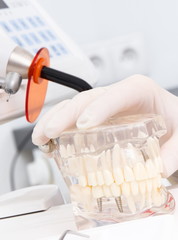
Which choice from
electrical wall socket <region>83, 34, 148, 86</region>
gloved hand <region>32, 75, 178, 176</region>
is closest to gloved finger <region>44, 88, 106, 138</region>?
gloved hand <region>32, 75, 178, 176</region>

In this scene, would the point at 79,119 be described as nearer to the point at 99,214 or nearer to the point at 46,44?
the point at 99,214

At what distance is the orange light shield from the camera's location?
24.8 inches

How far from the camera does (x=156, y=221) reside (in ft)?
1.43

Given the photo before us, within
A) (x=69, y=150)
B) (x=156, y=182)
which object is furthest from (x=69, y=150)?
(x=156, y=182)

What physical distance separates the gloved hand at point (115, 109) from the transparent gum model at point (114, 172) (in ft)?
0.05

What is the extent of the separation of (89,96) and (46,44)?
0.27 meters

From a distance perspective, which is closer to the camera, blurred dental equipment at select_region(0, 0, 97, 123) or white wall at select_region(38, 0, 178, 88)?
blurred dental equipment at select_region(0, 0, 97, 123)

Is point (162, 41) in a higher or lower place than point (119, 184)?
higher

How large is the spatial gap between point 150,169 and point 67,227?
0.11m

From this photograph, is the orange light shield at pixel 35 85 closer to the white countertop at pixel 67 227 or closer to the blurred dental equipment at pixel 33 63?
the blurred dental equipment at pixel 33 63

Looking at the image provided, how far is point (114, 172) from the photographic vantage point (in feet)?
1.67

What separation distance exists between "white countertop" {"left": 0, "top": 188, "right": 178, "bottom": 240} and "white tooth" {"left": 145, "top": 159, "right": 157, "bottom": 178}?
0.15ft

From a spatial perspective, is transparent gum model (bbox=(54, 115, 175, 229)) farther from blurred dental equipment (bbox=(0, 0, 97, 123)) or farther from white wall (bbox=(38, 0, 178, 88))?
white wall (bbox=(38, 0, 178, 88))

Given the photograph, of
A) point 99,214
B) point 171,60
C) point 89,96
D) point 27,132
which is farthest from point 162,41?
point 99,214
